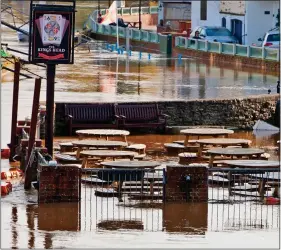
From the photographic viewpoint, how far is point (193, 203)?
21.6 m

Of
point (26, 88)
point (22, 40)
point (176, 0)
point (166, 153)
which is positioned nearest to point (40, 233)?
point (166, 153)

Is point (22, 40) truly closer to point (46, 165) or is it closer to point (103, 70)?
point (103, 70)

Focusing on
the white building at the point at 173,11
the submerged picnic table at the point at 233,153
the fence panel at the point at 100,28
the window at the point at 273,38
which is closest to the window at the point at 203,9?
the fence panel at the point at 100,28

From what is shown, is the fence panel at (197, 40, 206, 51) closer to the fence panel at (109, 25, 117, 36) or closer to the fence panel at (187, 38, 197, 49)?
the fence panel at (187, 38, 197, 49)

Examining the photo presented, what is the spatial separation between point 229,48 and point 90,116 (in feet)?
72.2

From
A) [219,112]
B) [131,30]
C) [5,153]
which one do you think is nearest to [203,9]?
[131,30]

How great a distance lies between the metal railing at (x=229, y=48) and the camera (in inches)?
1982

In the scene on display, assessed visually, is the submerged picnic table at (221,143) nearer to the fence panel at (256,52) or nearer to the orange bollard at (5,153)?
the orange bollard at (5,153)

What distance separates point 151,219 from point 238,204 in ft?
6.75

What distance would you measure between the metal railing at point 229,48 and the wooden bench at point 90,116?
57.8ft

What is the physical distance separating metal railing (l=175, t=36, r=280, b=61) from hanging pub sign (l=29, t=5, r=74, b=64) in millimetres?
25625

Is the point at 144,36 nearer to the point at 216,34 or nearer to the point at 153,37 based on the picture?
the point at 153,37

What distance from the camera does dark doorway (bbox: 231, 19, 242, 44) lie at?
6038 cm

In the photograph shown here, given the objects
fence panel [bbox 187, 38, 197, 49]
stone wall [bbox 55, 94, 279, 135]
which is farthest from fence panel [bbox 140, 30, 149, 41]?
stone wall [bbox 55, 94, 279, 135]
